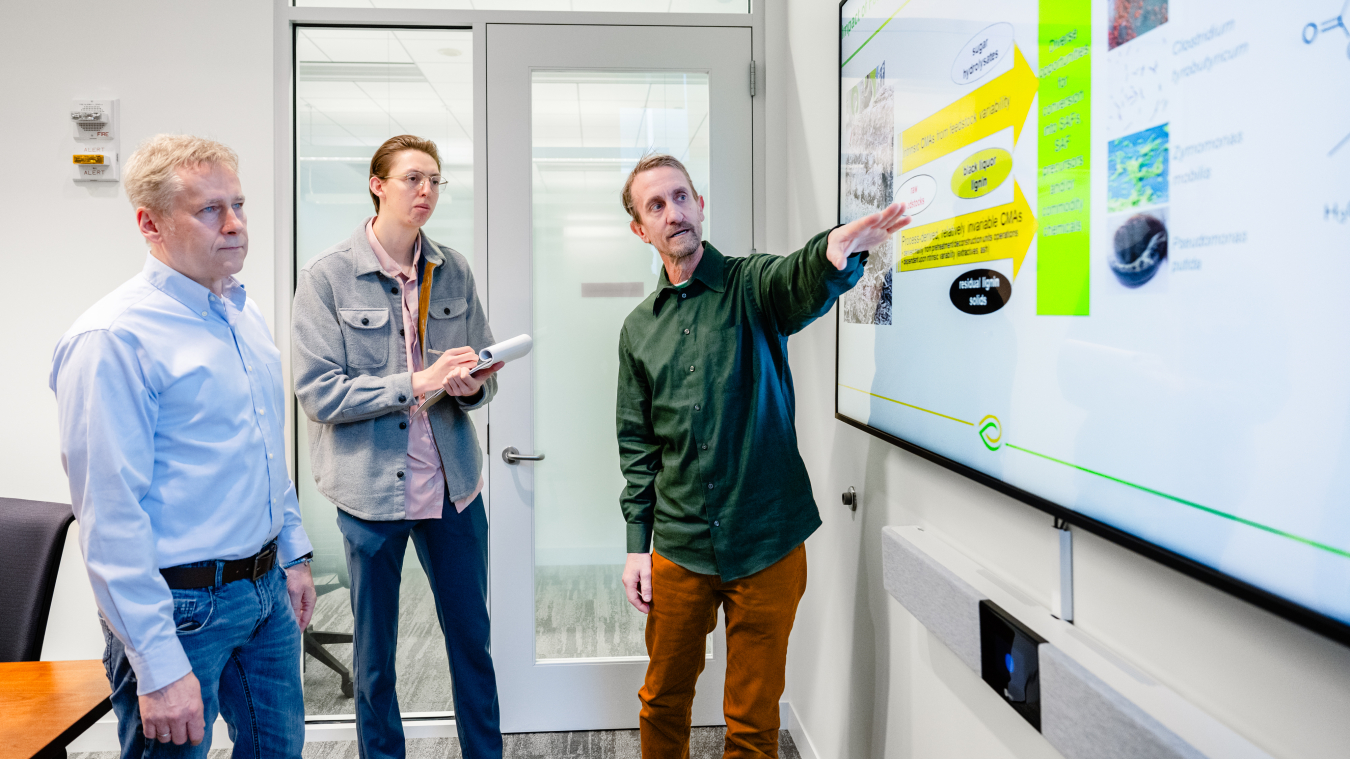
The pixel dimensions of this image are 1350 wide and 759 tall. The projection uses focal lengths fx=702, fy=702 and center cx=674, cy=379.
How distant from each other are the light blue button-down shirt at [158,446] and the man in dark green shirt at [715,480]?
819 mm

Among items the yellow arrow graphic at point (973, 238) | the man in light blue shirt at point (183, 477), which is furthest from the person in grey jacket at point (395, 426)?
the yellow arrow graphic at point (973, 238)

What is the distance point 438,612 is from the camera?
196cm

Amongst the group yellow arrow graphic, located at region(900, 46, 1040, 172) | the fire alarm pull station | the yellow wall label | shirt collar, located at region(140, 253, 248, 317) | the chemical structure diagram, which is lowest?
shirt collar, located at region(140, 253, 248, 317)

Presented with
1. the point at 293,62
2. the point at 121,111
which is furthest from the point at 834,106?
the point at 121,111

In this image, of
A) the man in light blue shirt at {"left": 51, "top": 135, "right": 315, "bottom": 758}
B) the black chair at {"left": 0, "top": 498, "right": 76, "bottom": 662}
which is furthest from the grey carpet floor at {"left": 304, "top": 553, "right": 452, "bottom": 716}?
the man in light blue shirt at {"left": 51, "top": 135, "right": 315, "bottom": 758}

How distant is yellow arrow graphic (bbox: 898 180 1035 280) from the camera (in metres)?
0.97

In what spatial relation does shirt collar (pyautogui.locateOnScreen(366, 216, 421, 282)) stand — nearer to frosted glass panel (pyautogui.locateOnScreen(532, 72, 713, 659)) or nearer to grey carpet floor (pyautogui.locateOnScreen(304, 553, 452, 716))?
frosted glass panel (pyautogui.locateOnScreen(532, 72, 713, 659))

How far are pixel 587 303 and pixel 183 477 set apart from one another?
146 cm

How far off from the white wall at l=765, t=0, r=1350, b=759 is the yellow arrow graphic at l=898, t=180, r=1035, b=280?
371 mm

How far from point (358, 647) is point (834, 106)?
1917 millimetres

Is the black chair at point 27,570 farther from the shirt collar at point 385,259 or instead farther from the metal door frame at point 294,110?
the shirt collar at point 385,259

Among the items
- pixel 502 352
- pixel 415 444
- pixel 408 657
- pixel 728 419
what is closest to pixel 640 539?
pixel 728 419

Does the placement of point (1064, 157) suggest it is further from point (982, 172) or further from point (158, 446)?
point (158, 446)

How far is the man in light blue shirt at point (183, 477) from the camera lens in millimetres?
1107
